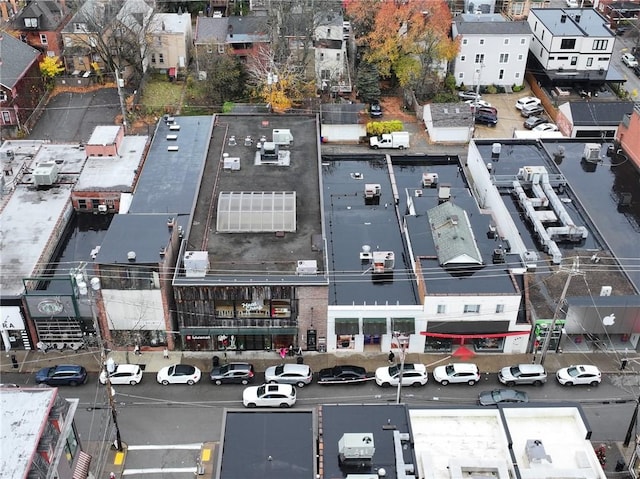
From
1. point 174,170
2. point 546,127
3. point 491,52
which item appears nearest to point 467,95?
point 491,52

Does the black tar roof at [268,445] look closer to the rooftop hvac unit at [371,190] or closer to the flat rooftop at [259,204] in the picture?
the flat rooftop at [259,204]

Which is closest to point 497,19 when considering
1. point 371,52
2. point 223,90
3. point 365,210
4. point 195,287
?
point 371,52

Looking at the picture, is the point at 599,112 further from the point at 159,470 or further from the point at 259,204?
the point at 159,470

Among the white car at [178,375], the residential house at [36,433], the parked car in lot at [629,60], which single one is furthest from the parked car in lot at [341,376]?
the parked car in lot at [629,60]

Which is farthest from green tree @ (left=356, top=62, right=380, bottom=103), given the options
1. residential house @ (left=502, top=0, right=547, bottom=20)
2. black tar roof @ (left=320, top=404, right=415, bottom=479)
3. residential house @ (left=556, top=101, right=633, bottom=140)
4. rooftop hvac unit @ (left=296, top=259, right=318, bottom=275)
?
black tar roof @ (left=320, top=404, right=415, bottom=479)

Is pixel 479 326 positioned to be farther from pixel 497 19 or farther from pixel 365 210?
pixel 497 19

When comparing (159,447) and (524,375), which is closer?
(159,447)
